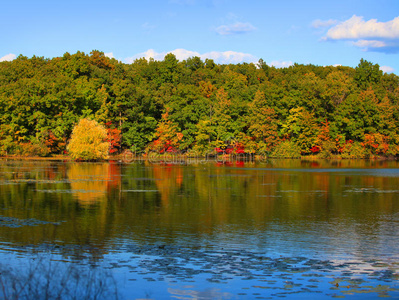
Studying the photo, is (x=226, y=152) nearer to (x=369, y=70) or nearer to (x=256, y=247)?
(x=369, y=70)

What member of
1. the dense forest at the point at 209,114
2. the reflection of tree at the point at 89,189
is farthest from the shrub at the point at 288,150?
the reflection of tree at the point at 89,189

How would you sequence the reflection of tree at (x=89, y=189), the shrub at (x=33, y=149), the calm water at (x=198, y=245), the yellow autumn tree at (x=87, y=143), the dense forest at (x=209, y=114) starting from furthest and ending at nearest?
the dense forest at (x=209, y=114), the shrub at (x=33, y=149), the yellow autumn tree at (x=87, y=143), the reflection of tree at (x=89, y=189), the calm water at (x=198, y=245)

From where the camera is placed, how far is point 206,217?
23609 mm

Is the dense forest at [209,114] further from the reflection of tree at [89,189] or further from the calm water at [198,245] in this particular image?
the calm water at [198,245]

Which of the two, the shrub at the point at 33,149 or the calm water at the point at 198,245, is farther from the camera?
the shrub at the point at 33,149

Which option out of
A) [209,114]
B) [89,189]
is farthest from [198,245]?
[209,114]

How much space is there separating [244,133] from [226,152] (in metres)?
5.88

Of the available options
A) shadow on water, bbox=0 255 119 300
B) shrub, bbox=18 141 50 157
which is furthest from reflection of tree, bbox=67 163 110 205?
shrub, bbox=18 141 50 157

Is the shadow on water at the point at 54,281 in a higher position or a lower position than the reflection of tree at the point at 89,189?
lower

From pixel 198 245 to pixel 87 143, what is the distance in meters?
61.1

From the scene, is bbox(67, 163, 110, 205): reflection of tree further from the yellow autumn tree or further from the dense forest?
the dense forest

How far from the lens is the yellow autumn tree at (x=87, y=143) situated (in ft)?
246

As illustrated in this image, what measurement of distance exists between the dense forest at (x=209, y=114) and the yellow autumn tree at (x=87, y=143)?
1052 centimetres

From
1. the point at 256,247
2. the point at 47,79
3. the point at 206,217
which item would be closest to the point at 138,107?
the point at 47,79
